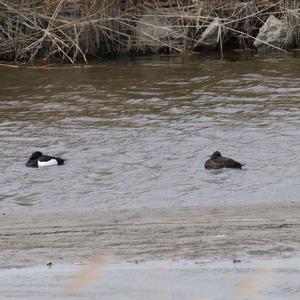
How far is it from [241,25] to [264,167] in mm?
9522

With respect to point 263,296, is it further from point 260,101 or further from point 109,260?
point 260,101

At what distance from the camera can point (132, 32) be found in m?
20.2

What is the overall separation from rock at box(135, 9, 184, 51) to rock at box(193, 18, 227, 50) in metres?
0.47

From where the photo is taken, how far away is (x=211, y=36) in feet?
66.1

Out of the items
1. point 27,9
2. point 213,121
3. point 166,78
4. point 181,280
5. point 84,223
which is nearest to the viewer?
point 181,280

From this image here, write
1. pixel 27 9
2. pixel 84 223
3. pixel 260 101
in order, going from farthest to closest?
pixel 27 9
pixel 260 101
pixel 84 223

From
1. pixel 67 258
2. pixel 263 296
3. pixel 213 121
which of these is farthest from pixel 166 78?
pixel 263 296

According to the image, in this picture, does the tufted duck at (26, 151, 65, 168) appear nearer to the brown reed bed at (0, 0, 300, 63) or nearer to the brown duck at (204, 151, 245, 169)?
the brown duck at (204, 151, 245, 169)

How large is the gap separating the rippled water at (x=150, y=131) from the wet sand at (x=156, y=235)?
580 mm

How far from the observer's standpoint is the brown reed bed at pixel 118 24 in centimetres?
1938

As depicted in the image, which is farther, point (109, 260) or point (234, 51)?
point (234, 51)

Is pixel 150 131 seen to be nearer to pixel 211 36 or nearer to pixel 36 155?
pixel 36 155

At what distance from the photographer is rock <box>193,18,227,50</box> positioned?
1973 cm

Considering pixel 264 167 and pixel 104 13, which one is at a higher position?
pixel 104 13
